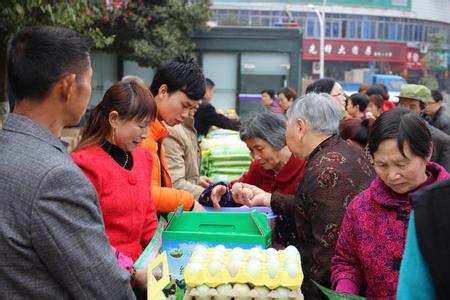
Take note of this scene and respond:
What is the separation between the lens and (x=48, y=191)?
1527mm

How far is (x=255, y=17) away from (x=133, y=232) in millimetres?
49110

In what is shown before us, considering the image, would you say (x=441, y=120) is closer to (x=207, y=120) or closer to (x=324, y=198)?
(x=207, y=120)

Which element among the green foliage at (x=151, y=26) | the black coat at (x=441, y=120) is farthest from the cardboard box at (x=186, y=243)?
the green foliage at (x=151, y=26)

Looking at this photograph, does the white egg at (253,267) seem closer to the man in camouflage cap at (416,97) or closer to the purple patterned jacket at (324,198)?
the purple patterned jacket at (324,198)

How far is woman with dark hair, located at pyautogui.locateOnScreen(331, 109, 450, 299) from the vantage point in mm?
2174

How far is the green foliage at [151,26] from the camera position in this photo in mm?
14953

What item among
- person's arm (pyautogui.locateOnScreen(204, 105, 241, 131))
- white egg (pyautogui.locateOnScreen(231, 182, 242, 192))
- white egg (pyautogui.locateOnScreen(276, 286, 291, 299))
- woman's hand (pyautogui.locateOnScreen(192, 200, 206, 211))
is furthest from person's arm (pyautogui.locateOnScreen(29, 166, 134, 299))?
person's arm (pyautogui.locateOnScreen(204, 105, 241, 131))

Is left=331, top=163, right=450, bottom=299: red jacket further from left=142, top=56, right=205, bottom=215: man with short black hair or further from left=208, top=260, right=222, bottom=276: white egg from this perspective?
left=142, top=56, right=205, bottom=215: man with short black hair

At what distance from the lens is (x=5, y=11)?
5.82 meters

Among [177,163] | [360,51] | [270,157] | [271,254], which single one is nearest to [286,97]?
[177,163]

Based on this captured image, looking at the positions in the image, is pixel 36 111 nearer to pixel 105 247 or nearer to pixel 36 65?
pixel 36 65

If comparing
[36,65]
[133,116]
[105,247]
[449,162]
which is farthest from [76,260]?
[449,162]

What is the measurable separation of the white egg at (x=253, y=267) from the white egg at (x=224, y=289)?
0.27 ft

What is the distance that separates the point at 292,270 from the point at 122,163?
96cm
